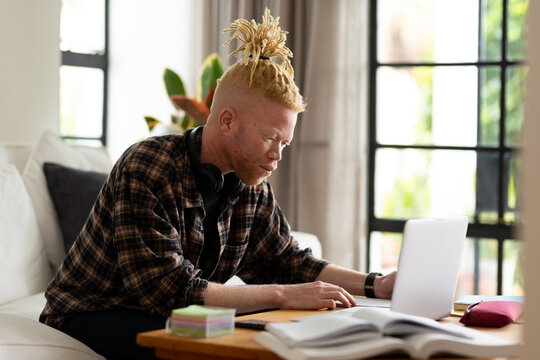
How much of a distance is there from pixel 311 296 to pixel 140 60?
308 cm

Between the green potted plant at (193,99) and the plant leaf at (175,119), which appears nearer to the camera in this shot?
the green potted plant at (193,99)

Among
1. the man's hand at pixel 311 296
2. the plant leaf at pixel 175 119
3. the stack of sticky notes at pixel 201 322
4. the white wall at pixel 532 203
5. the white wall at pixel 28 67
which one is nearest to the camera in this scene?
the white wall at pixel 532 203

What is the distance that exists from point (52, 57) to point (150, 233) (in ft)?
6.66

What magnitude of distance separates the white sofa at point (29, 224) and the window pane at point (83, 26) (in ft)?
5.16

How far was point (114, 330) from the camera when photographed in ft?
5.98

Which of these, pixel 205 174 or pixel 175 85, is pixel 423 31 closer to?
pixel 175 85

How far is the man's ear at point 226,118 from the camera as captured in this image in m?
1.91

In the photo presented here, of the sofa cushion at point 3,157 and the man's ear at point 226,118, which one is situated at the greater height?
the man's ear at point 226,118

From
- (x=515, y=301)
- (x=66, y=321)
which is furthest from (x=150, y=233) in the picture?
(x=515, y=301)

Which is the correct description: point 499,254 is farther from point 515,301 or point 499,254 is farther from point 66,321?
point 66,321

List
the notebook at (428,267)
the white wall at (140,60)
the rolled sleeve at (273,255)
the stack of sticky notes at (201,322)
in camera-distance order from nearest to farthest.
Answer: the stack of sticky notes at (201,322), the notebook at (428,267), the rolled sleeve at (273,255), the white wall at (140,60)

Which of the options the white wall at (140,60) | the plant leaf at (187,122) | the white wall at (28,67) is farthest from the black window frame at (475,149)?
the white wall at (28,67)

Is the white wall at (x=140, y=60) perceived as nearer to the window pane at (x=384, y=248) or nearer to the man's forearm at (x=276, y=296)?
the window pane at (x=384, y=248)

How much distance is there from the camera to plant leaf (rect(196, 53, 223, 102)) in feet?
12.5
